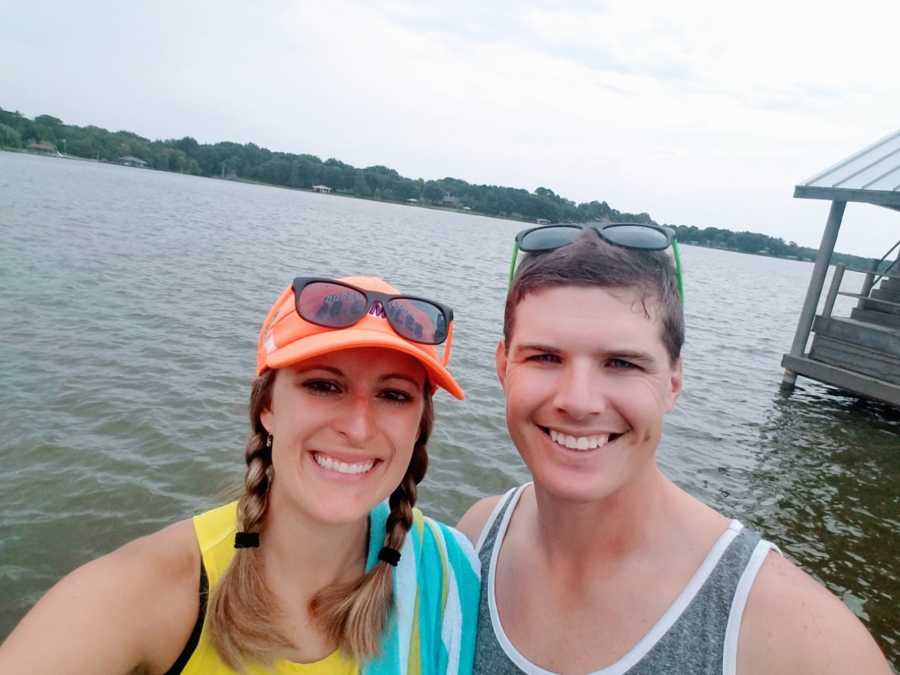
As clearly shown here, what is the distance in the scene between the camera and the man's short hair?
6.93ft

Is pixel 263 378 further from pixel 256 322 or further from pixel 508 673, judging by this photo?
pixel 256 322

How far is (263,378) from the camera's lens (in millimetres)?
2350

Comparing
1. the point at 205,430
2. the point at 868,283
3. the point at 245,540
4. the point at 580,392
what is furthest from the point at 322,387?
the point at 868,283

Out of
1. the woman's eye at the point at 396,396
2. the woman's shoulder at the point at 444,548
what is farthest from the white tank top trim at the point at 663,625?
the woman's eye at the point at 396,396

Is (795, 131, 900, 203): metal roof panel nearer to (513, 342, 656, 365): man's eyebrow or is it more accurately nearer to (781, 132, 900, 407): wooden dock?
(781, 132, 900, 407): wooden dock

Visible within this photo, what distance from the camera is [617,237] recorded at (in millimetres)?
2270

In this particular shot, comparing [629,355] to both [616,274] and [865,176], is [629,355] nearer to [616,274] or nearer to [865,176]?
[616,274]

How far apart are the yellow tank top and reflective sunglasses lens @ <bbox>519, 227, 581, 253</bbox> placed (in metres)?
1.51

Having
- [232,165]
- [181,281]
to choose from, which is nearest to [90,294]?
[181,281]

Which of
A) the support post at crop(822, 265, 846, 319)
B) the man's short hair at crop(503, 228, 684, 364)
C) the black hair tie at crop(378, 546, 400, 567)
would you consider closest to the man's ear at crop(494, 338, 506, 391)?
the man's short hair at crop(503, 228, 684, 364)

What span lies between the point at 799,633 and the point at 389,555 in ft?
4.43

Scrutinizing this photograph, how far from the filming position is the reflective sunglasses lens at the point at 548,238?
92.0 inches

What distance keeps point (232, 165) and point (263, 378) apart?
151432 mm

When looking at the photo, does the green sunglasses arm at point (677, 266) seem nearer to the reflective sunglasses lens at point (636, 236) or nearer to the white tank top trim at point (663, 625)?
the reflective sunglasses lens at point (636, 236)
